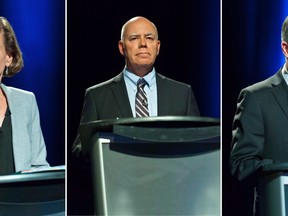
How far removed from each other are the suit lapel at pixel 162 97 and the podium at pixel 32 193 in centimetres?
108

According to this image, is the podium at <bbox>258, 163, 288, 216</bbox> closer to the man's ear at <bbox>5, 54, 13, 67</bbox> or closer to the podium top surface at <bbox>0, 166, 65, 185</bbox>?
the podium top surface at <bbox>0, 166, 65, 185</bbox>

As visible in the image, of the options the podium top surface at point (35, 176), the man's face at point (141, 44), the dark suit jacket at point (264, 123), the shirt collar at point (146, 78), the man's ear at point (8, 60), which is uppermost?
the man's face at point (141, 44)

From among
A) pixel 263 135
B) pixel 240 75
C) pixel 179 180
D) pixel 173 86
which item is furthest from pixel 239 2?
pixel 179 180

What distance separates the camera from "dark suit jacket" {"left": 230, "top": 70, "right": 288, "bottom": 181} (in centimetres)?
266

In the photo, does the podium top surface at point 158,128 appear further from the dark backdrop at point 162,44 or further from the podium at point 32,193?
the dark backdrop at point 162,44

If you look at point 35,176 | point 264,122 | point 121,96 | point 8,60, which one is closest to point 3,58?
point 8,60

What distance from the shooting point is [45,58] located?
139 inches

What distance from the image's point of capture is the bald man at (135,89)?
302cm

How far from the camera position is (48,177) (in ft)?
6.44

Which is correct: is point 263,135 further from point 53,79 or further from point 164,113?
point 53,79

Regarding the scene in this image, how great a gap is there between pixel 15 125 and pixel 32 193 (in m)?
0.74

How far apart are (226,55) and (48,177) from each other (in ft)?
5.62

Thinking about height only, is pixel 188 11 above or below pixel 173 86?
above

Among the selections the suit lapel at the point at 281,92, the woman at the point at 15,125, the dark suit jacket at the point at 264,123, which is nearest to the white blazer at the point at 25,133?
the woman at the point at 15,125
